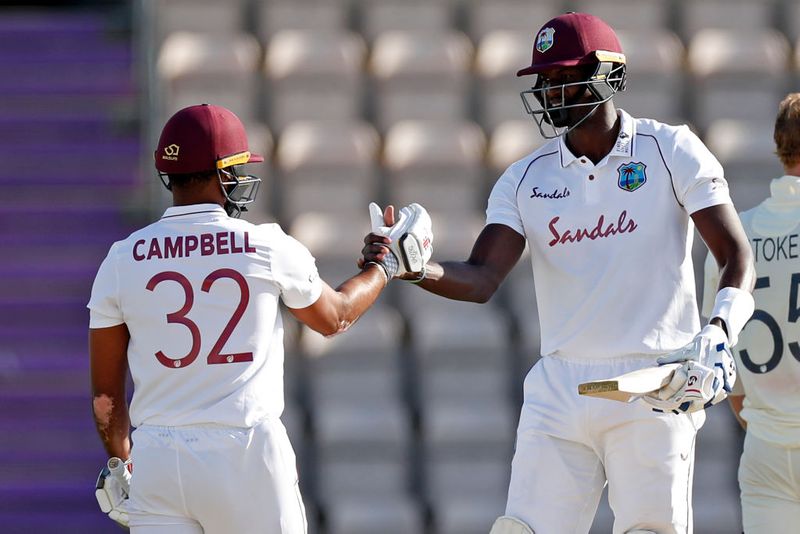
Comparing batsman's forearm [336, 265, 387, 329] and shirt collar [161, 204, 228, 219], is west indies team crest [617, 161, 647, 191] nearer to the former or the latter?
batsman's forearm [336, 265, 387, 329]

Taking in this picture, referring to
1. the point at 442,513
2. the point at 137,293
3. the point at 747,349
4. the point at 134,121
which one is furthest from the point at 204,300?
the point at 134,121

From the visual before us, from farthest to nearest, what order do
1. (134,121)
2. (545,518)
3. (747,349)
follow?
(134,121), (747,349), (545,518)

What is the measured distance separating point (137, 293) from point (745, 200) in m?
3.98

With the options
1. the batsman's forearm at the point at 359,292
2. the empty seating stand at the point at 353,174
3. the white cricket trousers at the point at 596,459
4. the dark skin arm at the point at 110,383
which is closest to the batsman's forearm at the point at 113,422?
the dark skin arm at the point at 110,383

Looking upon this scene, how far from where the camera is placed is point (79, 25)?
712cm

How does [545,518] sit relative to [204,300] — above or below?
below

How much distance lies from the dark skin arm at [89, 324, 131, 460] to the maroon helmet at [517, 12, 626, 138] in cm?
115

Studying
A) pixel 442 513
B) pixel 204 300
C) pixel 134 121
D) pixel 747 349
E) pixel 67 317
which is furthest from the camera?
pixel 134 121

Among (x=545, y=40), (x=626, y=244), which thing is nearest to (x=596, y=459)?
(x=626, y=244)

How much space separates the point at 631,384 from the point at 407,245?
841 mm

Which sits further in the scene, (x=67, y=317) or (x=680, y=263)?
(x=67, y=317)

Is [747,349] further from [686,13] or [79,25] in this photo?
[79,25]

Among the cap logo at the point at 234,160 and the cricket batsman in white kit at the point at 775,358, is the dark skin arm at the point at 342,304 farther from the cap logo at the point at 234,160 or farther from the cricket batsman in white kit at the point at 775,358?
the cricket batsman in white kit at the point at 775,358

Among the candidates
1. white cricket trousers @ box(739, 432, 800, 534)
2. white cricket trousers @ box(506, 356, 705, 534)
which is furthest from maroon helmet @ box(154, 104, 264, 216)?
white cricket trousers @ box(739, 432, 800, 534)
